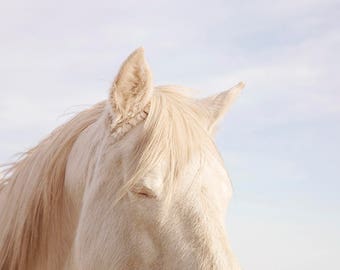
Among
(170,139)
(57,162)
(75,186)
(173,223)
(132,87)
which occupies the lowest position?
(173,223)

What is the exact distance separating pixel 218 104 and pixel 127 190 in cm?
118

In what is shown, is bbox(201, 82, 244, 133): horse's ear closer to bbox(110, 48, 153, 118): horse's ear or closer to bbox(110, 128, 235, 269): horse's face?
bbox(110, 48, 153, 118): horse's ear

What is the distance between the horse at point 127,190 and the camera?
2.92m

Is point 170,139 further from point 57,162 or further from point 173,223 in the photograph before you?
point 57,162

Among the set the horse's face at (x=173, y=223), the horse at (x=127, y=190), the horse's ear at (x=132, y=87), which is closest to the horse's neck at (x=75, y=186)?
the horse at (x=127, y=190)

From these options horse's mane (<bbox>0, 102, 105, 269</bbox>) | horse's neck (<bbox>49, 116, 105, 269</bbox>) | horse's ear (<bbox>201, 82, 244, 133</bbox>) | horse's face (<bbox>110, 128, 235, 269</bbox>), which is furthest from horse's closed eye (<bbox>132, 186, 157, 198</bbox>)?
horse's ear (<bbox>201, 82, 244, 133</bbox>)

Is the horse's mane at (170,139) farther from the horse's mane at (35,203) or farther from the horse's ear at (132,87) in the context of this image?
the horse's mane at (35,203)

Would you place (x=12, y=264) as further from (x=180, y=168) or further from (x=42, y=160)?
(x=180, y=168)

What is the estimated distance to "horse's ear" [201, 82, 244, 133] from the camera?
3.76 meters

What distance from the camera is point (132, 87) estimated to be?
3.27m

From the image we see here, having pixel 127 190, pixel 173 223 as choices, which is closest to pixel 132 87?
pixel 127 190

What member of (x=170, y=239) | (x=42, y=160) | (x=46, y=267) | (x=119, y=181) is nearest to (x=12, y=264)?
(x=46, y=267)

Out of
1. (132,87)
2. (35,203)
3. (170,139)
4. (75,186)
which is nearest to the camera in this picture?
(170,139)

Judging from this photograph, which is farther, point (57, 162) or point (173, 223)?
point (57, 162)
